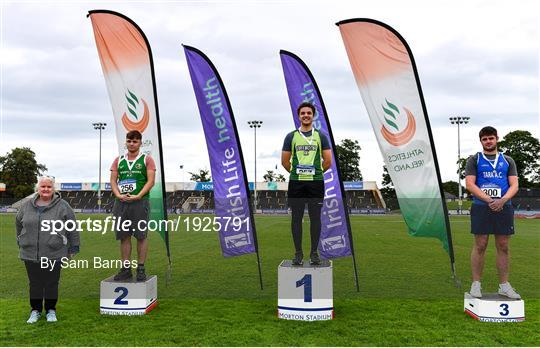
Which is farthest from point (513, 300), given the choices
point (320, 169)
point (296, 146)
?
point (296, 146)

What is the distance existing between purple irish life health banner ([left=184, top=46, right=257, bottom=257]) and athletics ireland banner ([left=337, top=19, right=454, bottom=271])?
79.0 inches

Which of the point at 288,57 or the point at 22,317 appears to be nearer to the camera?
the point at 22,317

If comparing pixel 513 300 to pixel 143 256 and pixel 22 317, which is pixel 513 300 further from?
pixel 22 317

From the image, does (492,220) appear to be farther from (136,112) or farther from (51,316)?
(136,112)

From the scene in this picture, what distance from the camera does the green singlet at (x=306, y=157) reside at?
203 inches

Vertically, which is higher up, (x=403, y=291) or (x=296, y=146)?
(x=296, y=146)

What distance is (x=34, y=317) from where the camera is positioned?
458 centimetres

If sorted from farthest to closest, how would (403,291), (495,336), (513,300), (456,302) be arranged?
(403,291)
(456,302)
(513,300)
(495,336)

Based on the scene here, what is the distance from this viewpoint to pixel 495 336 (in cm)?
413

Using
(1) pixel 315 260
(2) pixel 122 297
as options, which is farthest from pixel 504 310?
(2) pixel 122 297

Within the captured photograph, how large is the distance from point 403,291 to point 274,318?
7.89 feet

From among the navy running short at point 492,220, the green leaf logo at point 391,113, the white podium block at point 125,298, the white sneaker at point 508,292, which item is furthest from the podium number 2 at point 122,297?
the white sneaker at point 508,292

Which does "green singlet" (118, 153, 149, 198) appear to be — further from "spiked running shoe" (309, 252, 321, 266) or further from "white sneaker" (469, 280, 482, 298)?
"white sneaker" (469, 280, 482, 298)

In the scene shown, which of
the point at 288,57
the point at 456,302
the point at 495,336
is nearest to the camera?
the point at 495,336
